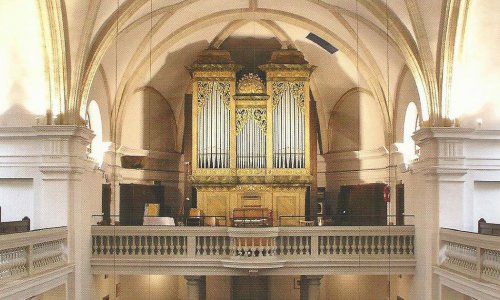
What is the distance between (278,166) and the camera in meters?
19.4

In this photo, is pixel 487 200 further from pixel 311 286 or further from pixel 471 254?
pixel 311 286

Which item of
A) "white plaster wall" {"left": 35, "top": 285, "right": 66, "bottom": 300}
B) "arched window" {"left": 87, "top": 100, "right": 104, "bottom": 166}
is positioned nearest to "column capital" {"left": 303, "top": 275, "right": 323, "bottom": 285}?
"arched window" {"left": 87, "top": 100, "right": 104, "bottom": 166}

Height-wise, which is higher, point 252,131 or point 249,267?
point 252,131

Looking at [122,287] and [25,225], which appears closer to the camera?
[25,225]

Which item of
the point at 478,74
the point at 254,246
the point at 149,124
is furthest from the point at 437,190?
the point at 149,124

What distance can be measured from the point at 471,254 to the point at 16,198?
8729 mm

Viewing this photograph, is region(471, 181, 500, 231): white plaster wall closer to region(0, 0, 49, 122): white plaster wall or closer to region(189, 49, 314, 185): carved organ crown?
region(189, 49, 314, 185): carved organ crown

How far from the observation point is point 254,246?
1545 centimetres

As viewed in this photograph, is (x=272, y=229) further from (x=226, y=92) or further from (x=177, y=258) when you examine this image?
(x=226, y=92)

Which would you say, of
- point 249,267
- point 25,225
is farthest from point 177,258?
point 25,225

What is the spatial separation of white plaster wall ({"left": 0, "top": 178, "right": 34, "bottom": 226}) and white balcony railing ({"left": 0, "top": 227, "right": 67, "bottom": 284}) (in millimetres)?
1303

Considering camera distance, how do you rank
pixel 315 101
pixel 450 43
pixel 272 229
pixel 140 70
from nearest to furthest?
pixel 450 43
pixel 272 229
pixel 140 70
pixel 315 101

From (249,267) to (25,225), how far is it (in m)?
4.38

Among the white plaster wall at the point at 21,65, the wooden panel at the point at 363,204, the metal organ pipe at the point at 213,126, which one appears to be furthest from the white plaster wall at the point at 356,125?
the white plaster wall at the point at 21,65
